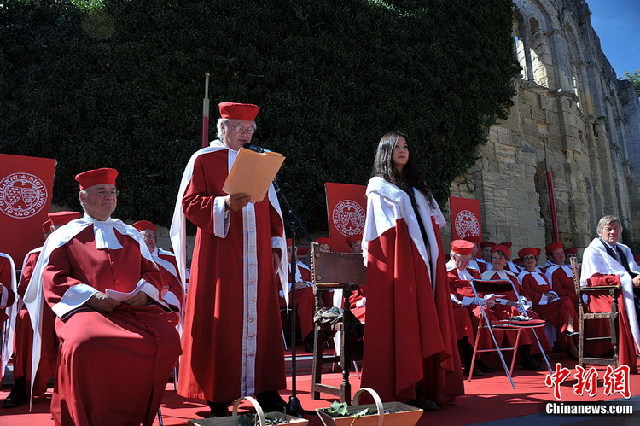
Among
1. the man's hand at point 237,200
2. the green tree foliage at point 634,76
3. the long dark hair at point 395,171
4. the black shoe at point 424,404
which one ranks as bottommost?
the black shoe at point 424,404

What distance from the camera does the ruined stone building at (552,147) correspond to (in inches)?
Result: 574

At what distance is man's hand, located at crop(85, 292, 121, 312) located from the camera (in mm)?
3205

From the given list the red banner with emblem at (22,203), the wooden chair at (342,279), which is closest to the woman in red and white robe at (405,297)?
the wooden chair at (342,279)

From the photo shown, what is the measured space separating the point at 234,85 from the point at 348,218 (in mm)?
4028

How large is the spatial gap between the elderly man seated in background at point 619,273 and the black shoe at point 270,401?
414cm

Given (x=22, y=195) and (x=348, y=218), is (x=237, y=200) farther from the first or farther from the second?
(x=348, y=218)

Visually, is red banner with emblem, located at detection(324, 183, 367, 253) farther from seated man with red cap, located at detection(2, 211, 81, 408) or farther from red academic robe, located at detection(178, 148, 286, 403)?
red academic robe, located at detection(178, 148, 286, 403)

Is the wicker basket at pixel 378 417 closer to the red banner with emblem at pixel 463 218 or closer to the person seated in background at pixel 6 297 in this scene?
the person seated in background at pixel 6 297

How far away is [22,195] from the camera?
753cm

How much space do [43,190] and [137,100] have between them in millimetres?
4144

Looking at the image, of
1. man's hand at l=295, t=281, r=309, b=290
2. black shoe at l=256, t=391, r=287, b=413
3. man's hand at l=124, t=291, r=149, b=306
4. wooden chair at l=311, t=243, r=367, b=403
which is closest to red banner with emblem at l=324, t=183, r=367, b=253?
man's hand at l=295, t=281, r=309, b=290

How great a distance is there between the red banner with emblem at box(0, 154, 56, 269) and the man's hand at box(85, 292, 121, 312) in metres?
4.84

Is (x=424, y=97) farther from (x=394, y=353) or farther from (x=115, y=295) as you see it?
(x=115, y=295)

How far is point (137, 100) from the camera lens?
1131 centimetres
